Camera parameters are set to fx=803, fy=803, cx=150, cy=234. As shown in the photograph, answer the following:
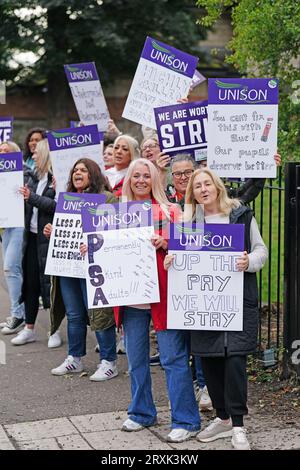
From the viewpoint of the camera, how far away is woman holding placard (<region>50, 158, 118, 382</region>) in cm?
655

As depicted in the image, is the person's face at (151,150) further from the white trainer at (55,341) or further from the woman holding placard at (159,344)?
the white trainer at (55,341)

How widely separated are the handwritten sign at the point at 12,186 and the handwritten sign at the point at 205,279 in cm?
280

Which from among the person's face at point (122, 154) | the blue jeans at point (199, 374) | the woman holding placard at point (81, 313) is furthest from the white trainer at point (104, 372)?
the person's face at point (122, 154)

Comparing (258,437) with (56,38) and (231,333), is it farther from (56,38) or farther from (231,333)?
(56,38)

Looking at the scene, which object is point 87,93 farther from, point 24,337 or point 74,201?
point 24,337

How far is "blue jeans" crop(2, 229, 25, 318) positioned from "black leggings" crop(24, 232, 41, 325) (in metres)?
0.38

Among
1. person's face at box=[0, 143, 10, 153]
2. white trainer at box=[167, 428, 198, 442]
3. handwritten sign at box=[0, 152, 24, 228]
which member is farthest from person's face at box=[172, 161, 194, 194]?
person's face at box=[0, 143, 10, 153]

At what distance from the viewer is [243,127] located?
5.95 meters

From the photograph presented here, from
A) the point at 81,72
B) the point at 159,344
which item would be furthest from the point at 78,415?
the point at 81,72

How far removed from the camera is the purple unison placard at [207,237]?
496cm

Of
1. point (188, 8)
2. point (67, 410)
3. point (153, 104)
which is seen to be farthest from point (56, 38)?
point (67, 410)

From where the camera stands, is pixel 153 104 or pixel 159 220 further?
pixel 153 104

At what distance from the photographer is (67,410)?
19.5ft
